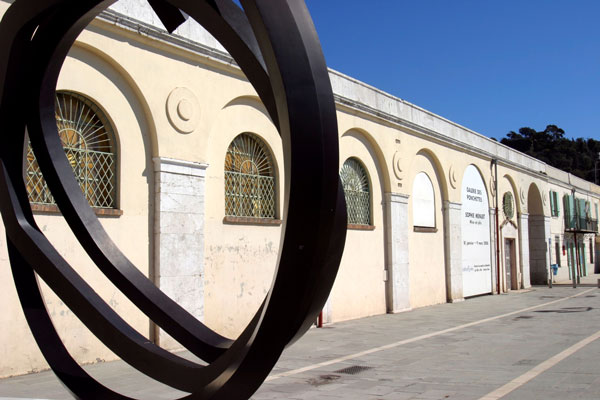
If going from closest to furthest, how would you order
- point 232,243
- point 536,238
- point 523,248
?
point 232,243, point 523,248, point 536,238

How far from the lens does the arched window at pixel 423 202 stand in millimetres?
17703

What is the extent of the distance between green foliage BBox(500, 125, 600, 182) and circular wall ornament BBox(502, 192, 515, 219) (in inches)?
1993

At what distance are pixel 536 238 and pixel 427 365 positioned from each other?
71.0 ft

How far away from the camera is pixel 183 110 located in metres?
10.2

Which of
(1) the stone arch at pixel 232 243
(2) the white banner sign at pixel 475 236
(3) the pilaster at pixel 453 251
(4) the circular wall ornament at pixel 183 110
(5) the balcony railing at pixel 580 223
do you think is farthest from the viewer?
(5) the balcony railing at pixel 580 223

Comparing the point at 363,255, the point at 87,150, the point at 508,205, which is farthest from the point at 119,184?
the point at 508,205

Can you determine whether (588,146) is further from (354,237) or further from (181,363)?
(181,363)

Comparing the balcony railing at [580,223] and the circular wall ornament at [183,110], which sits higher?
the circular wall ornament at [183,110]

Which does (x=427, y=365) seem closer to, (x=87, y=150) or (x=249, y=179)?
(x=249, y=179)

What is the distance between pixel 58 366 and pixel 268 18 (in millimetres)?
2987

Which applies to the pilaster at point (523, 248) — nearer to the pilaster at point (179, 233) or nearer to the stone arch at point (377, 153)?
the stone arch at point (377, 153)

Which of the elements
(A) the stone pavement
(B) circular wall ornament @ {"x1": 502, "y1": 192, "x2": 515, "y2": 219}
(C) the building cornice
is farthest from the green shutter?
(A) the stone pavement

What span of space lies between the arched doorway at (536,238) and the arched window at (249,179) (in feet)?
62.6

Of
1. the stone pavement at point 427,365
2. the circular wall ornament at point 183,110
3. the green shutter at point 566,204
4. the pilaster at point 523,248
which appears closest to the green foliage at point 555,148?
the green shutter at point 566,204
